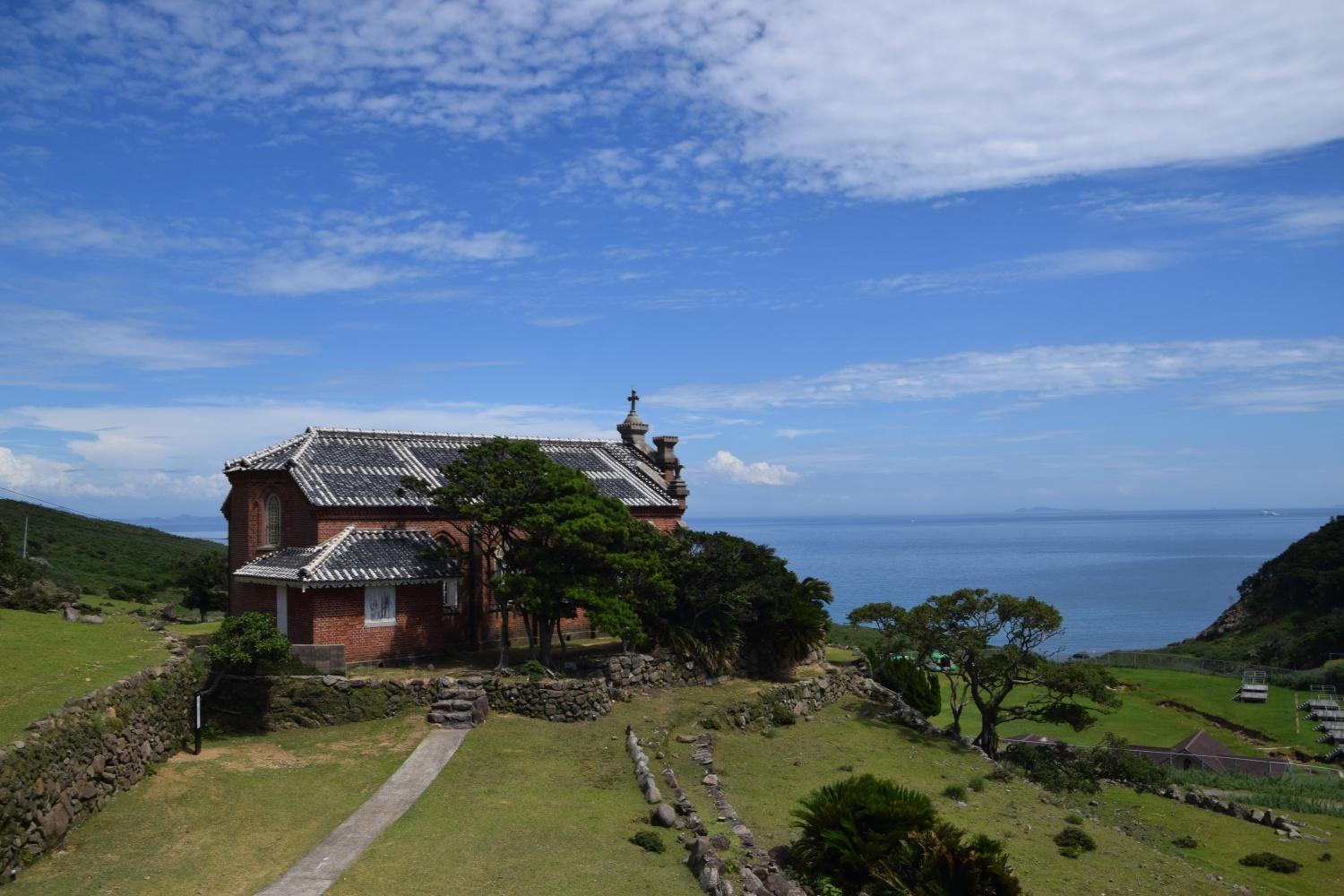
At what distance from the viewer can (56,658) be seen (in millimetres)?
22703

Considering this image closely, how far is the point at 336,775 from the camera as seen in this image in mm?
Answer: 23281

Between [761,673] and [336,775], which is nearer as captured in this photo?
[336,775]

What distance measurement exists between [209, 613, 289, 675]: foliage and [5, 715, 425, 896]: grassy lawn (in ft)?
7.29

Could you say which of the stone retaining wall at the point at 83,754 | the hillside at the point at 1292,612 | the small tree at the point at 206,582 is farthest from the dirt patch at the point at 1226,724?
the small tree at the point at 206,582

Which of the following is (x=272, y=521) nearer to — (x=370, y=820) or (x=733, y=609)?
(x=733, y=609)

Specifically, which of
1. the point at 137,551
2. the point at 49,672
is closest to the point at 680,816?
the point at 49,672

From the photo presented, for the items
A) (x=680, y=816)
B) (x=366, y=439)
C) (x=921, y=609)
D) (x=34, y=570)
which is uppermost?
(x=366, y=439)

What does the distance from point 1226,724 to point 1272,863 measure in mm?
29176

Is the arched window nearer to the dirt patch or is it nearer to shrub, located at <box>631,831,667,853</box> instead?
shrub, located at <box>631,831,667,853</box>

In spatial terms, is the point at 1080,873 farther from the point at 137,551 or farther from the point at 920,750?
the point at 137,551

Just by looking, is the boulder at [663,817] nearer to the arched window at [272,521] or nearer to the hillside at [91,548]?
the arched window at [272,521]

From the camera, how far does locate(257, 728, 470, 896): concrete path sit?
53.9 feet

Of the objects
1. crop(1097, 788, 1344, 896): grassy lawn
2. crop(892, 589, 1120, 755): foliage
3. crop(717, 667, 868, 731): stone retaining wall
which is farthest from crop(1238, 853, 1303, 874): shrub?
crop(717, 667, 868, 731): stone retaining wall

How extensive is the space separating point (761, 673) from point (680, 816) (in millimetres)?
17954
